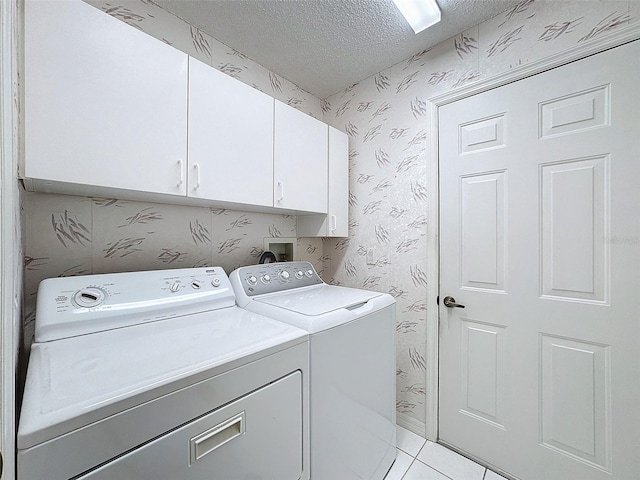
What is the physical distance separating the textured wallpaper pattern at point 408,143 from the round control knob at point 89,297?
1.61 meters

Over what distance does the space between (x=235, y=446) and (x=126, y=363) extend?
0.40 meters

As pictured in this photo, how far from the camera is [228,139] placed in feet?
4.39

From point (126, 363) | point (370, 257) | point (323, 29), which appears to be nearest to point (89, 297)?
point (126, 363)

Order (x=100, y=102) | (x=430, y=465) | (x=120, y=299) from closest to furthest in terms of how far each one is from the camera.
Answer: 1. (x=100, y=102)
2. (x=120, y=299)
3. (x=430, y=465)

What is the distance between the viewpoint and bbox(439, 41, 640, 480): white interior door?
3.92ft

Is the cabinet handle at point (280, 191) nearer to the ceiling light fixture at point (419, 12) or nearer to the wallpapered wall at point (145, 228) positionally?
the wallpapered wall at point (145, 228)

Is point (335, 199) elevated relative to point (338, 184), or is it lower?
lower

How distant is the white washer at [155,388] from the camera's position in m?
0.56

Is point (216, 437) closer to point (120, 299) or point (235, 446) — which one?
point (235, 446)

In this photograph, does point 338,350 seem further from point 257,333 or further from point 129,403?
point 129,403

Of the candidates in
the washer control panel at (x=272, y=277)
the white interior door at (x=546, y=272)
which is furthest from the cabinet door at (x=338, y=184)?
the white interior door at (x=546, y=272)

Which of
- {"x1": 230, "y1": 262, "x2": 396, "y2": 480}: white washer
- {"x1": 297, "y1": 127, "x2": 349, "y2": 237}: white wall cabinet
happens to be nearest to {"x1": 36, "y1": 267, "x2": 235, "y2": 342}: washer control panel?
{"x1": 230, "y1": 262, "x2": 396, "y2": 480}: white washer

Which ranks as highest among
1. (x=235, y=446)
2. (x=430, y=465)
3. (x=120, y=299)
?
(x=120, y=299)

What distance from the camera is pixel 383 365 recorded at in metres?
1.43
